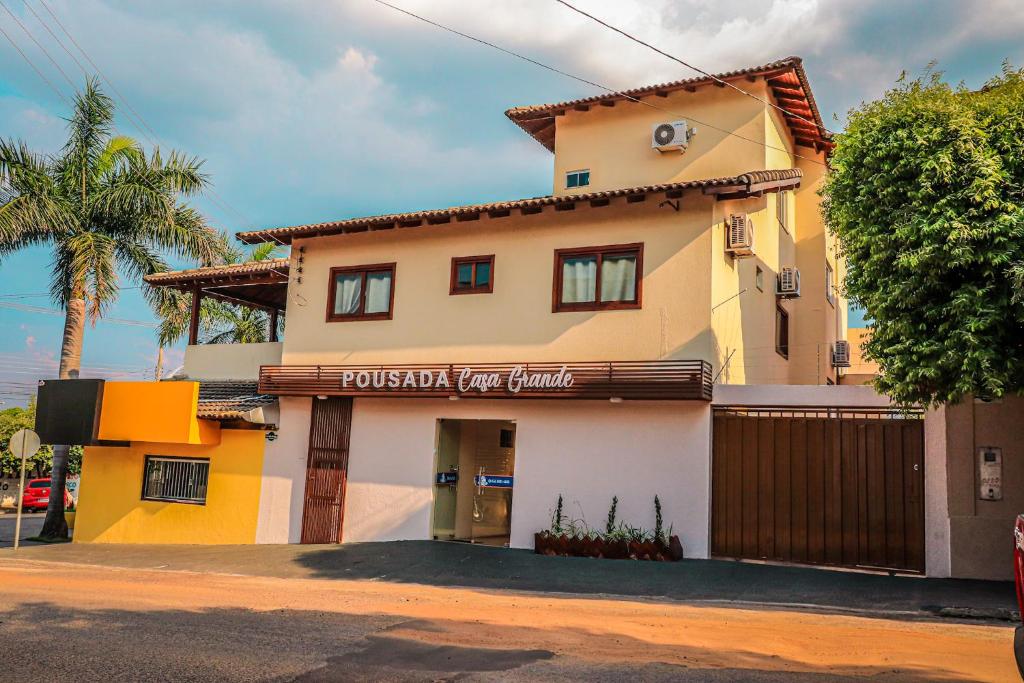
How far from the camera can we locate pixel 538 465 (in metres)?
16.1

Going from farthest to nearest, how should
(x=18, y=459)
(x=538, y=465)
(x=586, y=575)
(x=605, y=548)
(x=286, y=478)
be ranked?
1. (x=18, y=459)
2. (x=286, y=478)
3. (x=538, y=465)
4. (x=605, y=548)
5. (x=586, y=575)

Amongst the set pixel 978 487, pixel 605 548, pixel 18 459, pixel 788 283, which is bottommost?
pixel 605 548

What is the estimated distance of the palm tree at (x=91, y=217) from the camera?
2094 cm

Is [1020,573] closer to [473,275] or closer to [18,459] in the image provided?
[473,275]

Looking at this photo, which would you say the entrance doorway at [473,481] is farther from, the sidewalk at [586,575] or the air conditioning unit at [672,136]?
the air conditioning unit at [672,136]

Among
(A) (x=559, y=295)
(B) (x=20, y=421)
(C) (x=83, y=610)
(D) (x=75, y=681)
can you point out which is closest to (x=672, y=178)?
(A) (x=559, y=295)

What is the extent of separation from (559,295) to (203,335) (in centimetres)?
2096

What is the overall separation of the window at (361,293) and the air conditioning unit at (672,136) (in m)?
6.61

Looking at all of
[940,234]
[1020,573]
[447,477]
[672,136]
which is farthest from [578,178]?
[1020,573]

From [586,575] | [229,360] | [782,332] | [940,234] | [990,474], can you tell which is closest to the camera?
[940,234]

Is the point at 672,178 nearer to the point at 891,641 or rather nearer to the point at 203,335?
the point at 891,641

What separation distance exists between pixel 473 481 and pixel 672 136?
8858 mm

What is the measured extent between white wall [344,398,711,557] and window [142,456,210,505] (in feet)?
12.9

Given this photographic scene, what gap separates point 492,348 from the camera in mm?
16781
